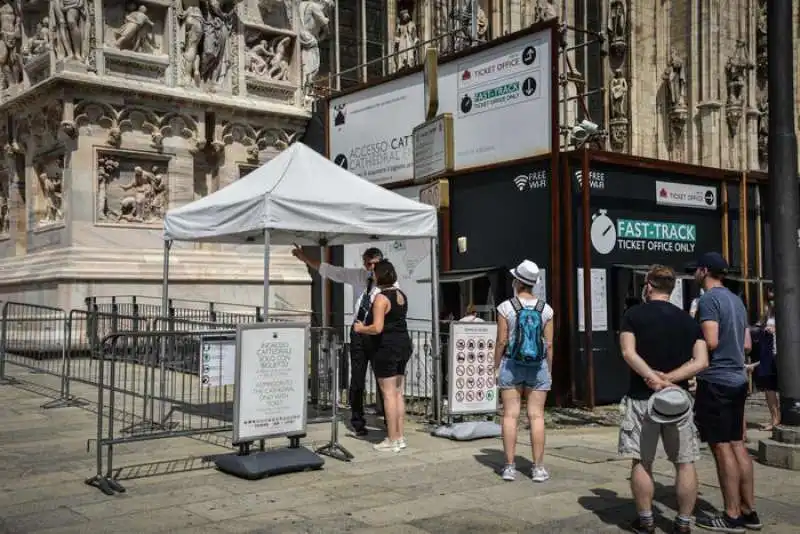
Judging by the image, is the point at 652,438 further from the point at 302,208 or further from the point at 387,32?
the point at 387,32

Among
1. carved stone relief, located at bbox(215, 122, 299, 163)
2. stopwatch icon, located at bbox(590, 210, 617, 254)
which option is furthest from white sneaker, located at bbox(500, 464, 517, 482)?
carved stone relief, located at bbox(215, 122, 299, 163)

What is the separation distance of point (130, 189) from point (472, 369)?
971cm

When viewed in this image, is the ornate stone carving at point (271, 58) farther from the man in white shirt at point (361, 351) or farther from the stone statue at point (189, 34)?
the man in white shirt at point (361, 351)

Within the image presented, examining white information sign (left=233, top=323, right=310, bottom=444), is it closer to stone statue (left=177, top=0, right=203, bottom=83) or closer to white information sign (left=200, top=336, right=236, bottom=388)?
white information sign (left=200, top=336, right=236, bottom=388)

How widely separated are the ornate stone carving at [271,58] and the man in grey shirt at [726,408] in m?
14.7

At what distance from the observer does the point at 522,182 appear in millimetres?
11664

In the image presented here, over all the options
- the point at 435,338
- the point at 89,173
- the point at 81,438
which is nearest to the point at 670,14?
the point at 89,173

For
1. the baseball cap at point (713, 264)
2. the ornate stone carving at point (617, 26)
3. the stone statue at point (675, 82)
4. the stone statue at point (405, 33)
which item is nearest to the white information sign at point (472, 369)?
the baseball cap at point (713, 264)

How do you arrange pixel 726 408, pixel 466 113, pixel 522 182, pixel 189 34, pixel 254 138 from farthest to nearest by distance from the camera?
pixel 254 138 < pixel 189 34 < pixel 466 113 < pixel 522 182 < pixel 726 408

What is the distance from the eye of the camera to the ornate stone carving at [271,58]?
62.7 ft

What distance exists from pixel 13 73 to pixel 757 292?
14951 mm

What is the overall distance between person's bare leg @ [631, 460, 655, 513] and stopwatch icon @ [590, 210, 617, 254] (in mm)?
6219

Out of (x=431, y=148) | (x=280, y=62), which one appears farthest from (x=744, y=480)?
(x=280, y=62)

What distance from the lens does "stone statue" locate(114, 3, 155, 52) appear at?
55.5 feet
